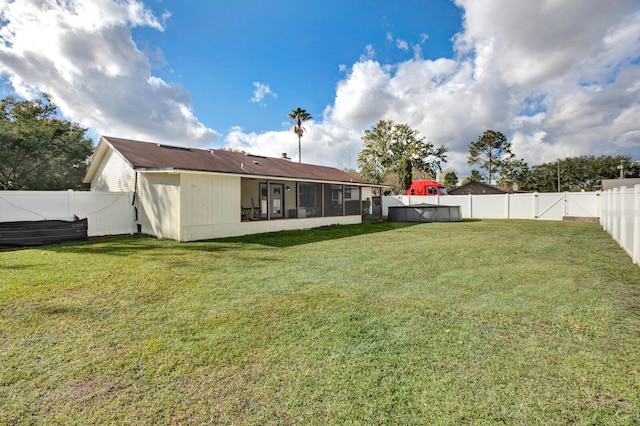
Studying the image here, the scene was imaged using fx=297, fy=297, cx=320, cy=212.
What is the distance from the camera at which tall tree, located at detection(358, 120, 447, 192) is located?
38094 millimetres

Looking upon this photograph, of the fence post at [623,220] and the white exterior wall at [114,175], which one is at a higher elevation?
the white exterior wall at [114,175]

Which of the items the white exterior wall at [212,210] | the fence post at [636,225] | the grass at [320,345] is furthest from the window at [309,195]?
the fence post at [636,225]

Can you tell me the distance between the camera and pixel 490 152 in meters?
44.4

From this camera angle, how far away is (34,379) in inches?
93.1

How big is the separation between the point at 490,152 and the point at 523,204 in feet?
95.8

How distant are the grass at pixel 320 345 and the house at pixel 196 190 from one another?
13.5 feet

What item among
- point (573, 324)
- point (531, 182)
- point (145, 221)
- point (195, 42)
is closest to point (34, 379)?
point (573, 324)

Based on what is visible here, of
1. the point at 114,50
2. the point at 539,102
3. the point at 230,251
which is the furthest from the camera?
the point at 539,102

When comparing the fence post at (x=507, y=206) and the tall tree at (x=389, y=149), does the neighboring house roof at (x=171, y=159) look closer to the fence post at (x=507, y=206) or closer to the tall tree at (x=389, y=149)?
the fence post at (x=507, y=206)

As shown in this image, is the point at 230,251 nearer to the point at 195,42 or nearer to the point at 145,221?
the point at 145,221

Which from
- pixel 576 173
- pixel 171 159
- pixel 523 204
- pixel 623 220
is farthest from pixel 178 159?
pixel 576 173

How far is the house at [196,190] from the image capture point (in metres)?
9.80

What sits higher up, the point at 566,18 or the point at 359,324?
the point at 566,18

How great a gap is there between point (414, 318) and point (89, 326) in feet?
12.2
